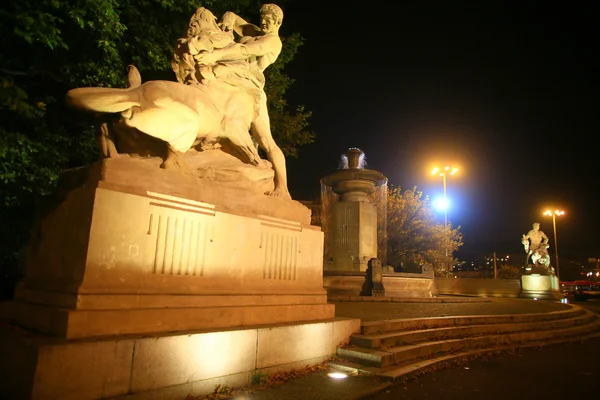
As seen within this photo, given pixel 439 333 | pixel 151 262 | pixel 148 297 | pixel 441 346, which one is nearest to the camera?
pixel 148 297

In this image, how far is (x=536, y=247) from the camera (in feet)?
81.2

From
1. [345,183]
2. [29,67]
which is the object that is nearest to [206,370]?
[29,67]

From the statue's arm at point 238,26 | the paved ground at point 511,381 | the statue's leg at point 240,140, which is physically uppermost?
the statue's arm at point 238,26

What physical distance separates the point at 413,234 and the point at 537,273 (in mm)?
9673

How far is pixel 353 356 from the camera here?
200 inches

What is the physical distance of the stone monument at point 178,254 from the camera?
10.7 ft

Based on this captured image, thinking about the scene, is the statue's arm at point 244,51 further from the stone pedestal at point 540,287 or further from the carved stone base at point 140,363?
the stone pedestal at point 540,287

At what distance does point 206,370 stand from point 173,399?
0.39 metres

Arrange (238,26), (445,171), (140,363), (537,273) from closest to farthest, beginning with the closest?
(140,363) < (238,26) < (537,273) < (445,171)

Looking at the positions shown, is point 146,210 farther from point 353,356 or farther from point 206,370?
point 353,356

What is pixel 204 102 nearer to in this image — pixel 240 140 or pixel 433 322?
pixel 240 140

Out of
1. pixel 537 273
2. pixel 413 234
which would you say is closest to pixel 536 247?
pixel 537 273

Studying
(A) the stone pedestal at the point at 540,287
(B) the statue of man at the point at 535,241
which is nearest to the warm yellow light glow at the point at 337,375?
(A) the stone pedestal at the point at 540,287

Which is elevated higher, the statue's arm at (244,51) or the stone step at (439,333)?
the statue's arm at (244,51)
